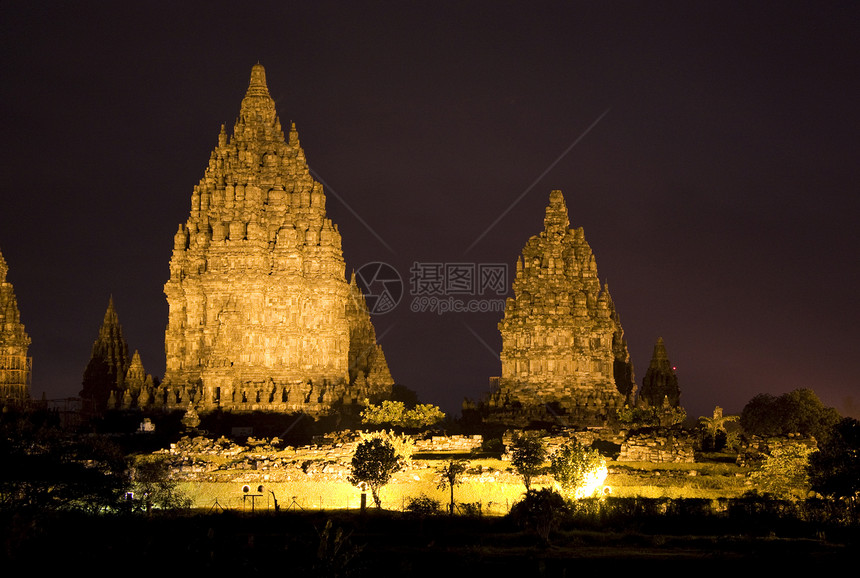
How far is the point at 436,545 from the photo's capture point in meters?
51.8

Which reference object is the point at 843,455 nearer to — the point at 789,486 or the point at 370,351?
the point at 789,486

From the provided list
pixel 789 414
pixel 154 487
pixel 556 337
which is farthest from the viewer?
pixel 789 414

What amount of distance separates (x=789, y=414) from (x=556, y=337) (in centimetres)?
1797

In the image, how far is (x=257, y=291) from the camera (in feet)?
295

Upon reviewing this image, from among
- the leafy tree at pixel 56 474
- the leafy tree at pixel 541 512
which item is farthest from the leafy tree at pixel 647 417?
the leafy tree at pixel 56 474

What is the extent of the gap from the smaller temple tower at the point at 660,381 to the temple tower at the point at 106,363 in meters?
36.9

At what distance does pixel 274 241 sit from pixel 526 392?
693 inches

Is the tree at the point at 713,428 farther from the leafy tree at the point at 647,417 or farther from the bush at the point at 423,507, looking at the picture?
the bush at the point at 423,507

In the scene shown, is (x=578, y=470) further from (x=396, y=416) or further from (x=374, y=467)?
(x=396, y=416)

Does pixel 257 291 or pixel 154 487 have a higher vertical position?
pixel 257 291

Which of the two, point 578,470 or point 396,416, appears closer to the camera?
point 578,470

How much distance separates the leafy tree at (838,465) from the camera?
5725 cm

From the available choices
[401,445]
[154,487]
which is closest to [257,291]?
[401,445]

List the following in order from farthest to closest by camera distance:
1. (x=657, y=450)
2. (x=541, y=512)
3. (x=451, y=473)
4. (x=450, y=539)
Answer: (x=657, y=450) < (x=451, y=473) < (x=541, y=512) < (x=450, y=539)
